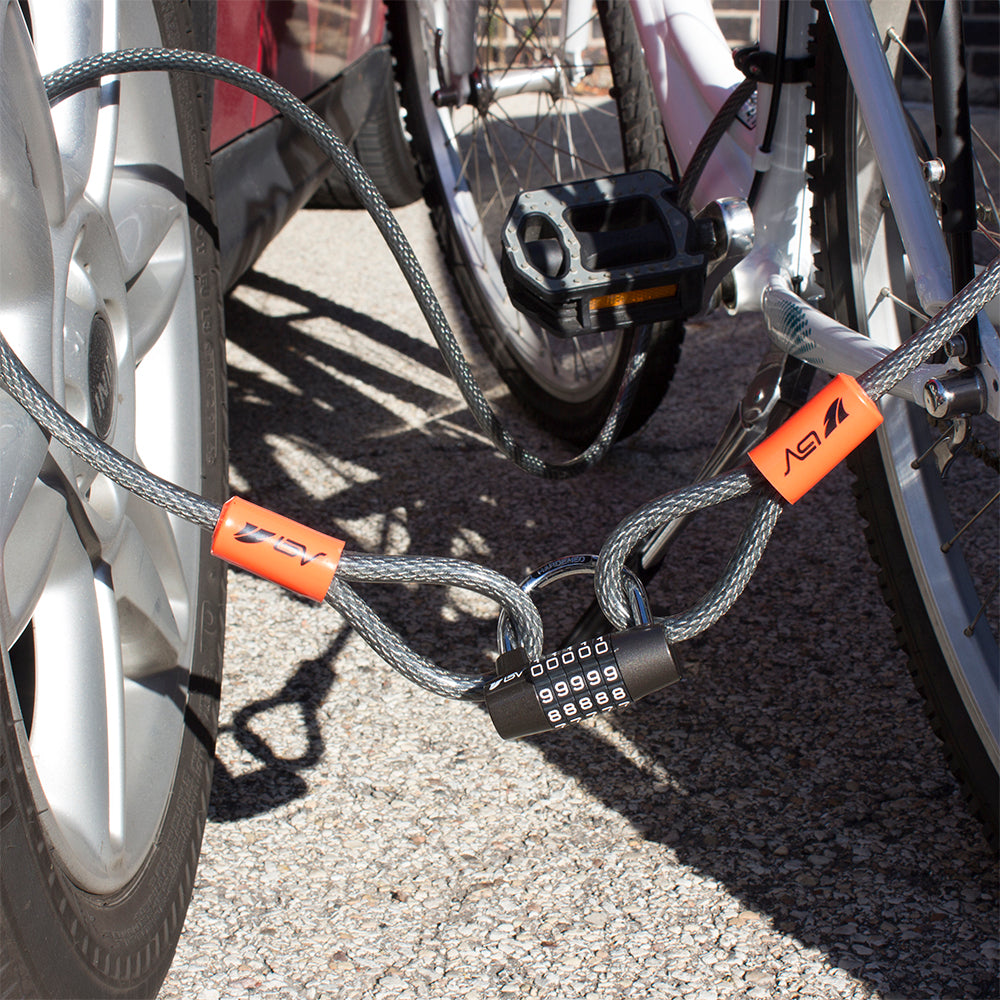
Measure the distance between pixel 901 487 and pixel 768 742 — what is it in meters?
0.42

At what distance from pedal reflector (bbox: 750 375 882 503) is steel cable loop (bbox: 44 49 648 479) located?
0.53m

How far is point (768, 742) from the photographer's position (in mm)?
1469

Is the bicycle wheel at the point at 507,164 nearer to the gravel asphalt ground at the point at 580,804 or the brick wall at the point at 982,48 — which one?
the gravel asphalt ground at the point at 580,804

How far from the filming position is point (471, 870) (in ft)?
4.23

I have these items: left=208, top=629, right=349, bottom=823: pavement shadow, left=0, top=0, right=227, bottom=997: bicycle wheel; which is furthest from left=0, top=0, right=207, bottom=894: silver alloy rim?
left=208, top=629, right=349, bottom=823: pavement shadow

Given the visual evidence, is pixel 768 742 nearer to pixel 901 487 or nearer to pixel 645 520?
pixel 901 487

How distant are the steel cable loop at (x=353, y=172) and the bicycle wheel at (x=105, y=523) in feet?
0.20

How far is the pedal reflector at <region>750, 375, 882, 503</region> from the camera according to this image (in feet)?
2.95

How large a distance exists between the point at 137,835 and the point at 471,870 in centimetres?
40

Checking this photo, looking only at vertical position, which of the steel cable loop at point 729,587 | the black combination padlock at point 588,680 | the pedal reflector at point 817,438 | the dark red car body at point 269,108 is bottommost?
the black combination padlock at point 588,680

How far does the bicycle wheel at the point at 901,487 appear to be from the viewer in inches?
46.8

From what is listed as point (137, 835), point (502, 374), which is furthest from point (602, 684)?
point (502, 374)

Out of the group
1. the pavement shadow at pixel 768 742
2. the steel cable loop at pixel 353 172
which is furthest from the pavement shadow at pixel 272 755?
the steel cable loop at pixel 353 172

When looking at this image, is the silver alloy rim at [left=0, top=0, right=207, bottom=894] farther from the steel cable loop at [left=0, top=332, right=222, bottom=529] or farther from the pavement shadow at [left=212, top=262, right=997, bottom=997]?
the pavement shadow at [left=212, top=262, right=997, bottom=997]
